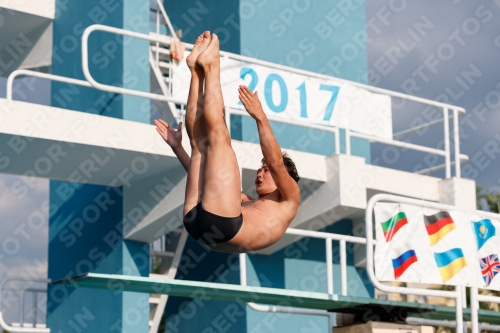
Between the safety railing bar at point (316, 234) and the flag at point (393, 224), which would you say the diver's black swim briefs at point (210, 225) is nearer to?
the flag at point (393, 224)

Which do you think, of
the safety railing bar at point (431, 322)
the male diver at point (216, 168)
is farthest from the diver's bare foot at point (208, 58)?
the safety railing bar at point (431, 322)

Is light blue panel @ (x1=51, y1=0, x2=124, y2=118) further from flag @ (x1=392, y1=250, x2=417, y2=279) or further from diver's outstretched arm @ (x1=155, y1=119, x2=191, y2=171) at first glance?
diver's outstretched arm @ (x1=155, y1=119, x2=191, y2=171)

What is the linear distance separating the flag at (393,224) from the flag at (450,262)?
1.33ft

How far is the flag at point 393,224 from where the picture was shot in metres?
6.96

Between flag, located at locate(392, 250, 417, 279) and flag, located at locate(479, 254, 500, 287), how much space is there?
2.50 feet

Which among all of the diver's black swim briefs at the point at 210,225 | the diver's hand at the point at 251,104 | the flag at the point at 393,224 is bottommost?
the diver's black swim briefs at the point at 210,225

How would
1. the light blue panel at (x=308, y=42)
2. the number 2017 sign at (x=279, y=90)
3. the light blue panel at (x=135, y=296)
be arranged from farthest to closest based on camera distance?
1. the light blue panel at (x=308, y=42)
2. the light blue panel at (x=135, y=296)
3. the number 2017 sign at (x=279, y=90)

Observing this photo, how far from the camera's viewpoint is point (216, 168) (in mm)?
4590

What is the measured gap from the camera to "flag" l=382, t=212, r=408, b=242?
696 cm

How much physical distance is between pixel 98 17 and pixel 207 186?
22.6 ft

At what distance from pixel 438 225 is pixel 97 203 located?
5.05 m

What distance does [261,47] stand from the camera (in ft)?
35.6

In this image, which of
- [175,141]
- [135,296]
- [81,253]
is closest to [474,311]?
[175,141]

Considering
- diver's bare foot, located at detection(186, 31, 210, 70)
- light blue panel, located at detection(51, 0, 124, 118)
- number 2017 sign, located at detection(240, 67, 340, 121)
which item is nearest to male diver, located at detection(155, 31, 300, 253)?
diver's bare foot, located at detection(186, 31, 210, 70)
